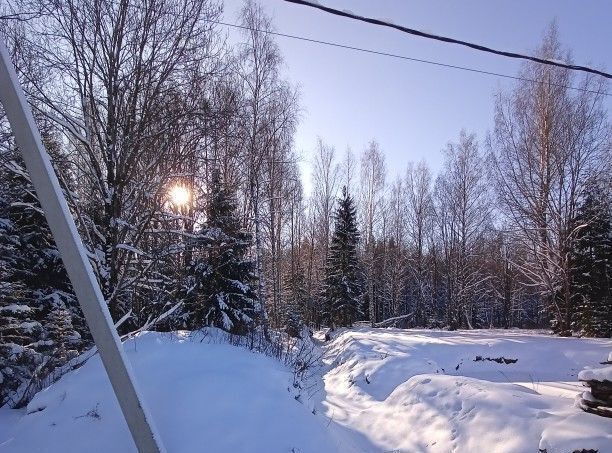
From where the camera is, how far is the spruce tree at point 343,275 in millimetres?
26703

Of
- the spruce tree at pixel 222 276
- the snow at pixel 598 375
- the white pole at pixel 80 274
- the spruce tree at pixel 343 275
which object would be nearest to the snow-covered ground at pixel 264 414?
the snow at pixel 598 375

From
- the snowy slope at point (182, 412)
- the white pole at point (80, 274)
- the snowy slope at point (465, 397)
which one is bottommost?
the snowy slope at point (465, 397)

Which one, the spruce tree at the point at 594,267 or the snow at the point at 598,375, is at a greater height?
the spruce tree at the point at 594,267

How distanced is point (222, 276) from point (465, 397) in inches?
323

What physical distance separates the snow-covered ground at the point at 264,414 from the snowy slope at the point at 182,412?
0.4 inches

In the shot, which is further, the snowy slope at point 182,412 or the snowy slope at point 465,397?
the snowy slope at point 465,397

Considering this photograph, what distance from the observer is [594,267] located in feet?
61.9

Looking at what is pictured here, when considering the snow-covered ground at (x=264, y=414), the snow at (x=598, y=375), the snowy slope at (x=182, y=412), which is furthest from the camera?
the snow at (x=598, y=375)

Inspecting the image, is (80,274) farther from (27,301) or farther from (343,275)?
(343,275)

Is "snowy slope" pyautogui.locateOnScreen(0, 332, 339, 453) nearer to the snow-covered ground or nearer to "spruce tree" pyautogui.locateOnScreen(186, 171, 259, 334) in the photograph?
the snow-covered ground

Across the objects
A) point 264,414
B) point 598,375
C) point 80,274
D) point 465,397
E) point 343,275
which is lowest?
point 465,397

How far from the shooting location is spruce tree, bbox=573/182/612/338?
16297 millimetres

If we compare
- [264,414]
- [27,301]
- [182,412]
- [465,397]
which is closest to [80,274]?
[182,412]

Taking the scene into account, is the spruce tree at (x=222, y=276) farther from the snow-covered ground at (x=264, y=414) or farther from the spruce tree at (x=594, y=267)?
the spruce tree at (x=594, y=267)
